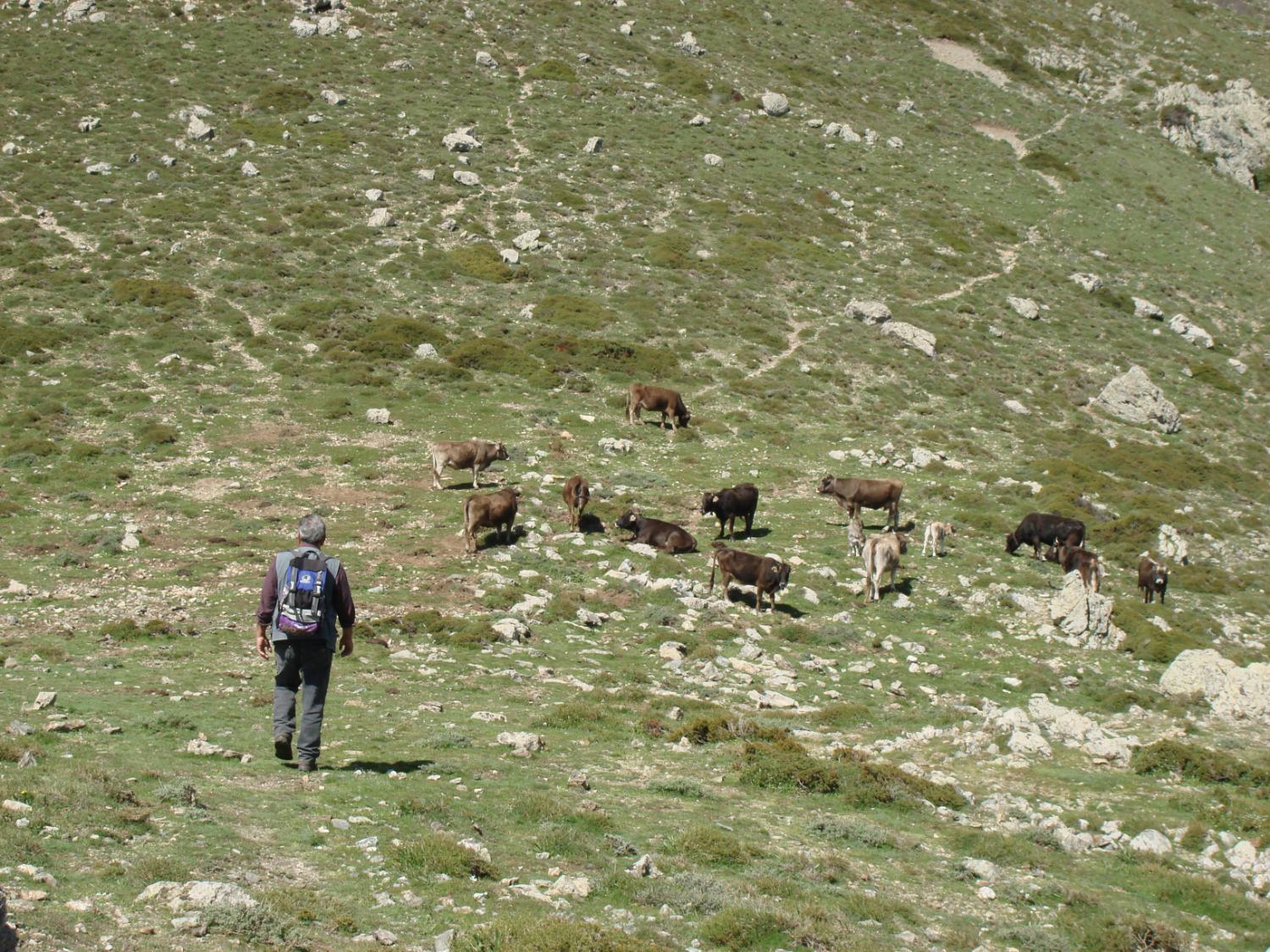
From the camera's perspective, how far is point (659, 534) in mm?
26734

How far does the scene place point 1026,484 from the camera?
37781mm

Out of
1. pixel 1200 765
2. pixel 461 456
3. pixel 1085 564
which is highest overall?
pixel 461 456

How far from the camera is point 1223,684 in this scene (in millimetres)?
20766

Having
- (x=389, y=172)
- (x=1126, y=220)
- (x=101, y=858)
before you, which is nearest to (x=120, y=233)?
(x=389, y=172)

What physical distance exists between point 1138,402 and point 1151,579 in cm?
2699

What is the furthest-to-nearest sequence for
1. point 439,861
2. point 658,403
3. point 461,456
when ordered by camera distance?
point 658,403
point 461,456
point 439,861

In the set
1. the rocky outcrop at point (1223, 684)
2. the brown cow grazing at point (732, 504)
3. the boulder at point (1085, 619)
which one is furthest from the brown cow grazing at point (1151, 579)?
the brown cow grazing at point (732, 504)

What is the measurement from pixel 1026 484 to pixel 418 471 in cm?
2267

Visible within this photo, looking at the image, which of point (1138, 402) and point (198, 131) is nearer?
point (1138, 402)

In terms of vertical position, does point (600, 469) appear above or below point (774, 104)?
below

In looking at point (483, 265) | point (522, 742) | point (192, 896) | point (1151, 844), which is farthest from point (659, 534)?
point (483, 265)

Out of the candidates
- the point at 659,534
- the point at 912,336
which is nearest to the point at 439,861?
the point at 659,534

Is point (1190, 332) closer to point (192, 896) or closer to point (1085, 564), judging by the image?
point (1085, 564)

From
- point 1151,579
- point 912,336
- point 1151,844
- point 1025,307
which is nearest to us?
point 1151,844
